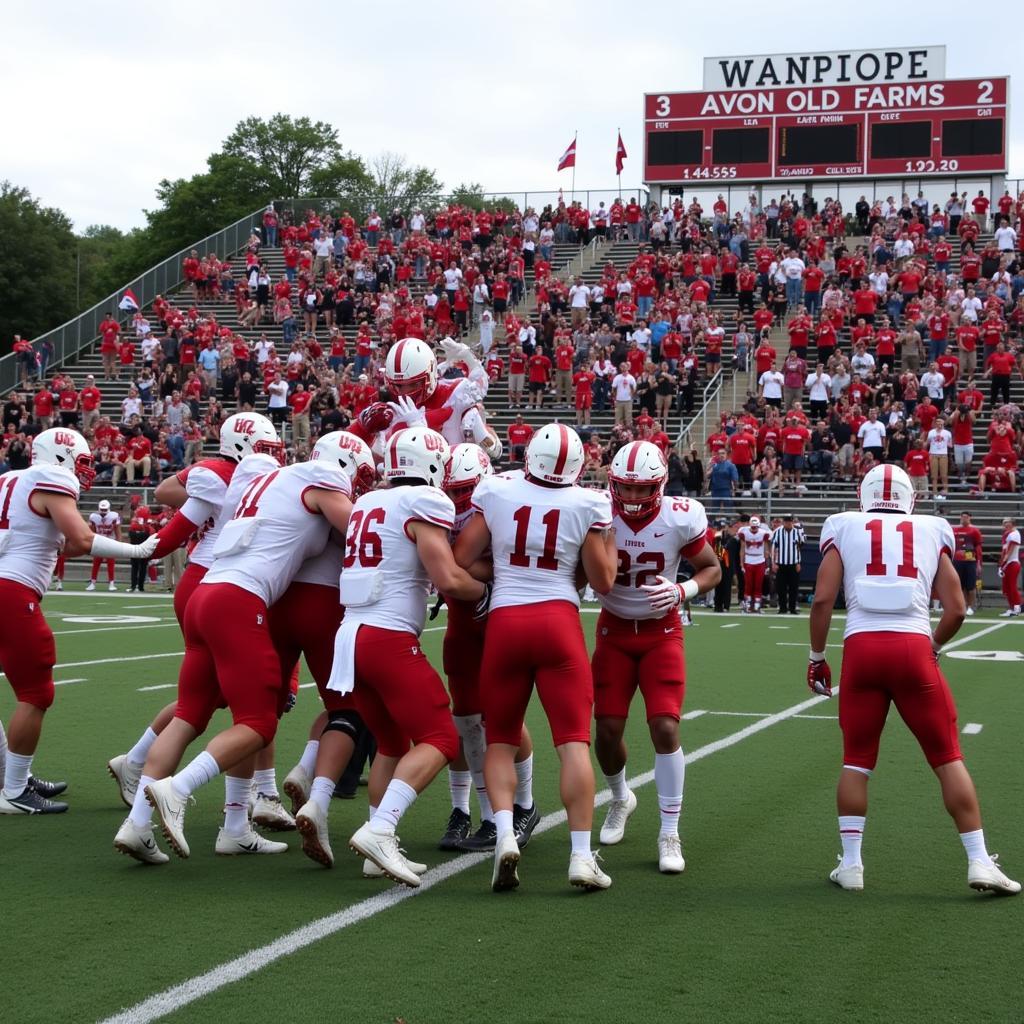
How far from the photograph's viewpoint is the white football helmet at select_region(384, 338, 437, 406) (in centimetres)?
693

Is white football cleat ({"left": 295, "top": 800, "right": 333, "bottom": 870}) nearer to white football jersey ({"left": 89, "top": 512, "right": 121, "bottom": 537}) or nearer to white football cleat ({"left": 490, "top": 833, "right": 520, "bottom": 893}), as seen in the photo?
white football cleat ({"left": 490, "top": 833, "right": 520, "bottom": 893})

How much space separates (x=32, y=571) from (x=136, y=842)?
1873 mm

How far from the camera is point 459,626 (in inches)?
248

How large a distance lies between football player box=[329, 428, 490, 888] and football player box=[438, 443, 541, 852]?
0.40 metres

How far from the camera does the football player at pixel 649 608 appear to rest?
6.12 meters

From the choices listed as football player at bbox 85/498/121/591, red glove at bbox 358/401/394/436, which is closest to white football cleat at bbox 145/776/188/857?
red glove at bbox 358/401/394/436

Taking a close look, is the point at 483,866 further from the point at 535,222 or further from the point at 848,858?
the point at 535,222

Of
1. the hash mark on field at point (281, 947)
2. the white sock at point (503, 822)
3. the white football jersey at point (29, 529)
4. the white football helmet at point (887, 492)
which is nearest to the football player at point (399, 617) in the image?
the hash mark on field at point (281, 947)

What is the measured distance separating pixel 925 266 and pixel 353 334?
13.0 m

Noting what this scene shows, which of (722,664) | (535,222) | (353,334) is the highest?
(535,222)

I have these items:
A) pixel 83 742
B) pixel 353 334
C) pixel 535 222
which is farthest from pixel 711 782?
pixel 535 222

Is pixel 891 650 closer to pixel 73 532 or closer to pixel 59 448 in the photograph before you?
pixel 73 532

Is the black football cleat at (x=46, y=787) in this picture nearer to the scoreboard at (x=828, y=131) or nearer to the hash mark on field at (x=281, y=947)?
the hash mark on field at (x=281, y=947)

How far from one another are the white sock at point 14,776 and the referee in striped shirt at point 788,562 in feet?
50.0
